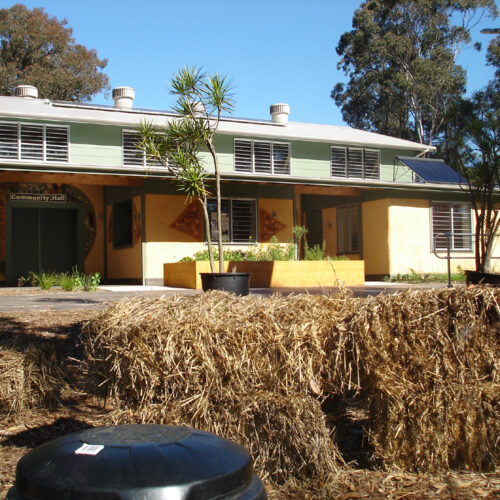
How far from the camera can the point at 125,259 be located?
19.2m

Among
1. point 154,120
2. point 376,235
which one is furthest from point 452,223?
point 154,120

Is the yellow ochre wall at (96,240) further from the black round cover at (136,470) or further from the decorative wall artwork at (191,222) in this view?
the black round cover at (136,470)

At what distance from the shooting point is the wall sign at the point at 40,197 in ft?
63.8

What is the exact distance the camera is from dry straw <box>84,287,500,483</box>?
129 inches

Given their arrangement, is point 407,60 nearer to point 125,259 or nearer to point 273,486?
point 125,259

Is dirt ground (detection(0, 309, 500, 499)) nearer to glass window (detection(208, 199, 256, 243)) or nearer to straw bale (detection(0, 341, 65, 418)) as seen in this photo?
straw bale (detection(0, 341, 65, 418))

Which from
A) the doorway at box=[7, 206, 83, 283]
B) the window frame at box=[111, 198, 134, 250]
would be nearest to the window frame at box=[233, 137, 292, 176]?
the window frame at box=[111, 198, 134, 250]

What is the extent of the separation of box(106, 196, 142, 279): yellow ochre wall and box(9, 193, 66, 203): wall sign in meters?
1.54


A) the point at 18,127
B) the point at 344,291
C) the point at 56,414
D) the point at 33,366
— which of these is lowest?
the point at 56,414

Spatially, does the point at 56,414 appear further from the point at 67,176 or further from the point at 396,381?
the point at 67,176

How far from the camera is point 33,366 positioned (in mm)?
4738

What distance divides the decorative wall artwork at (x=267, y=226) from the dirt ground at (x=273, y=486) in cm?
1363

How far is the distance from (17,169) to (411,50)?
97.4ft

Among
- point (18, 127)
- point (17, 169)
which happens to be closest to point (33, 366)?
point (17, 169)
